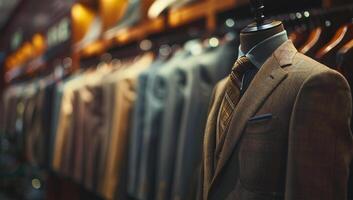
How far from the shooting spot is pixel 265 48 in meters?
1.29

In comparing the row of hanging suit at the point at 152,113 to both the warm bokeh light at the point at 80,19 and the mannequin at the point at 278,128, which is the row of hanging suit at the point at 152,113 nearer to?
the mannequin at the point at 278,128

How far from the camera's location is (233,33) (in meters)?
1.97

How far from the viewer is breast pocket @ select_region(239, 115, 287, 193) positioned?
116cm

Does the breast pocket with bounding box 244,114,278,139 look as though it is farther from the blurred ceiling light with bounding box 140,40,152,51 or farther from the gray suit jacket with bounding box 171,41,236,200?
the blurred ceiling light with bounding box 140,40,152,51

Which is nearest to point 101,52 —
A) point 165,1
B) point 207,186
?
point 165,1

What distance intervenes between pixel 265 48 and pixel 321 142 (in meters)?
0.33

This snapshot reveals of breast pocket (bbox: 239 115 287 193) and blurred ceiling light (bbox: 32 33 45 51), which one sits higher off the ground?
blurred ceiling light (bbox: 32 33 45 51)

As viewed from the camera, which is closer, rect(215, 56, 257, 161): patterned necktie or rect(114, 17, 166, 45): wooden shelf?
rect(215, 56, 257, 161): patterned necktie

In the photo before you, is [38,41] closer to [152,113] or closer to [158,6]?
[158,6]

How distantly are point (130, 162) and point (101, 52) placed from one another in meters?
1.75

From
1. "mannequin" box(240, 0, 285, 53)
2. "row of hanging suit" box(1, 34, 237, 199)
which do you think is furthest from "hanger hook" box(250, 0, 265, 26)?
"row of hanging suit" box(1, 34, 237, 199)

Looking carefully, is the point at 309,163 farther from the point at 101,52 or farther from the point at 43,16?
the point at 43,16

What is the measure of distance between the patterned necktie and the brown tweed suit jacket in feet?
0.16

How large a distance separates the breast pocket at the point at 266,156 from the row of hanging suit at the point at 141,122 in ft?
2.05
